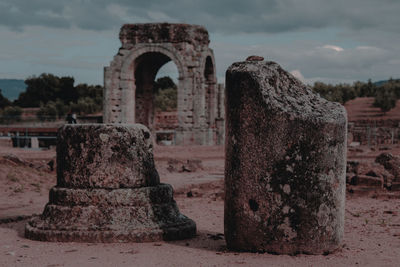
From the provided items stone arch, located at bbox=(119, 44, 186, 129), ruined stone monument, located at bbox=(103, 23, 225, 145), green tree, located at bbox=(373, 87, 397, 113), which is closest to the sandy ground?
ruined stone monument, located at bbox=(103, 23, 225, 145)

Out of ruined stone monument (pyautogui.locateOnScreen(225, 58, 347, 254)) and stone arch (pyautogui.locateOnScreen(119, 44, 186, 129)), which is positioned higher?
stone arch (pyautogui.locateOnScreen(119, 44, 186, 129))

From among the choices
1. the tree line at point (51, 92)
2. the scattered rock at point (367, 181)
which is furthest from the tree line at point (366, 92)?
the scattered rock at point (367, 181)

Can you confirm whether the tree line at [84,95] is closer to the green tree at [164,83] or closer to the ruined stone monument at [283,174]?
the green tree at [164,83]

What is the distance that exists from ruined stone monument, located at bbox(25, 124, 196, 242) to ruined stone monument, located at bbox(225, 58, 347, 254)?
3.61 feet

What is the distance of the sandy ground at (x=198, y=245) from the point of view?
4.34 metres

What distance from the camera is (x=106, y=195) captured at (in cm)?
545

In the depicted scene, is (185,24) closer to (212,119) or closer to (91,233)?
(212,119)

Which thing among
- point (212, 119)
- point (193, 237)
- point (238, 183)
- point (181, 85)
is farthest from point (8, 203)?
point (212, 119)

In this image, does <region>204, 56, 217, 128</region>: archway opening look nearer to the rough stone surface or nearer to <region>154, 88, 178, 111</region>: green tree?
<region>154, 88, 178, 111</region>: green tree

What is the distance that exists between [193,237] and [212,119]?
846 inches

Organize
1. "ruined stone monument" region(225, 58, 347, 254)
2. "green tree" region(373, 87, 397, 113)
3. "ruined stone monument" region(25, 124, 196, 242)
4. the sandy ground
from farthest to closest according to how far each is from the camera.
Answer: "green tree" region(373, 87, 397, 113)
"ruined stone monument" region(25, 124, 196, 242)
"ruined stone monument" region(225, 58, 347, 254)
the sandy ground

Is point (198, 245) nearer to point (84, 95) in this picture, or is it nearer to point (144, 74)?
point (144, 74)

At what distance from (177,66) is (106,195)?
18733 mm

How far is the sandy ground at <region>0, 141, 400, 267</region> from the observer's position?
14.2 feet
